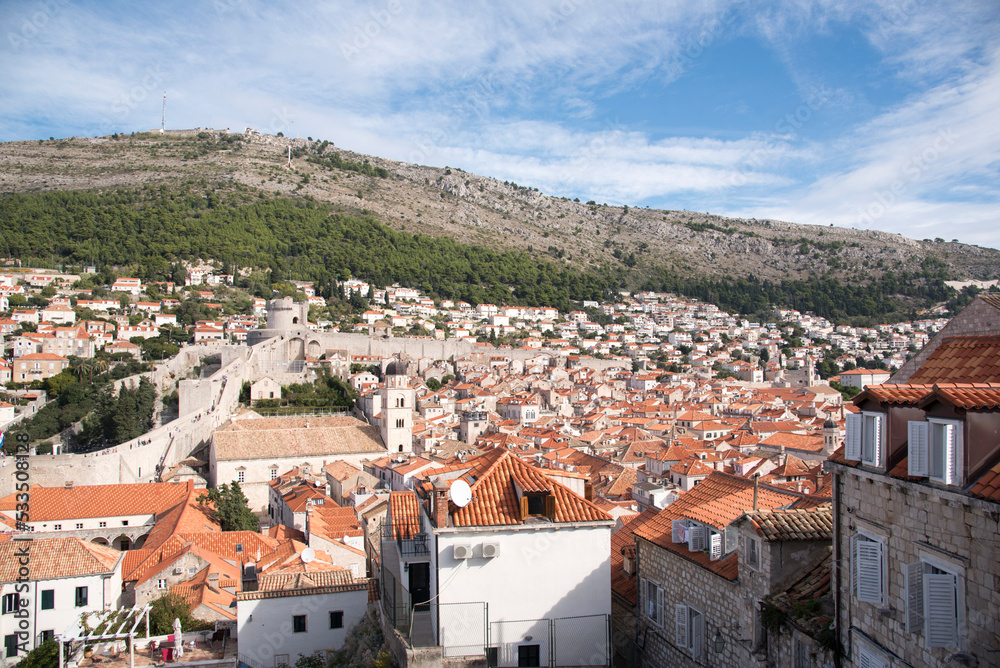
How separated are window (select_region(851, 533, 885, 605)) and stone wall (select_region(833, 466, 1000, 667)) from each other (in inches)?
2.3

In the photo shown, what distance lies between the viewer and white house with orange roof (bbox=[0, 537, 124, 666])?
1686 centimetres

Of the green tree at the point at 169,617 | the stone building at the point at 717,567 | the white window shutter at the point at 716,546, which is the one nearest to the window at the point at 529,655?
the stone building at the point at 717,567

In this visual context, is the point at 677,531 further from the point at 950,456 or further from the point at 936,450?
the point at 950,456

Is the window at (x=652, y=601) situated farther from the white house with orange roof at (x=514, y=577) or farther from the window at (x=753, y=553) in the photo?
the window at (x=753, y=553)

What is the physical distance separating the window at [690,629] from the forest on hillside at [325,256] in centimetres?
7391

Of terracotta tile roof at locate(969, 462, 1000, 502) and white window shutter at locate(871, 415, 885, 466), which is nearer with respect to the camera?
terracotta tile roof at locate(969, 462, 1000, 502)

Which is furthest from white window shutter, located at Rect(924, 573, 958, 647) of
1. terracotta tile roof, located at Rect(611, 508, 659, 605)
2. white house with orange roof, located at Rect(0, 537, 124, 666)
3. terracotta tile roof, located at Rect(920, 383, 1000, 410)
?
white house with orange roof, located at Rect(0, 537, 124, 666)

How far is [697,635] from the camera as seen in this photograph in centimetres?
787

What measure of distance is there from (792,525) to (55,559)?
1823 centimetres

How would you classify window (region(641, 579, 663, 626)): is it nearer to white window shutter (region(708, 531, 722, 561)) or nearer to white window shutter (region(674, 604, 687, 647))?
white window shutter (region(674, 604, 687, 647))

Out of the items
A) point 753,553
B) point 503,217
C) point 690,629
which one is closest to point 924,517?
point 753,553

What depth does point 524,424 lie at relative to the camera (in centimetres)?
4700

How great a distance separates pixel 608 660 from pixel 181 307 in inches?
2475

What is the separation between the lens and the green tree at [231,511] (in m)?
26.4
